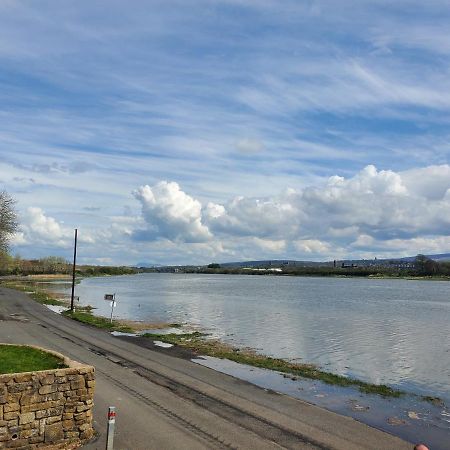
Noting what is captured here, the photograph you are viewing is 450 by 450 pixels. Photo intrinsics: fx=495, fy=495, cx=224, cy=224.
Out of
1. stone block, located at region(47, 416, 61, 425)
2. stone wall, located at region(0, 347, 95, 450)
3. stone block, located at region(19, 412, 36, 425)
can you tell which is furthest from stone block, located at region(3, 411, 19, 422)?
stone block, located at region(47, 416, 61, 425)

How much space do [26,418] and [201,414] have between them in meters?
6.15

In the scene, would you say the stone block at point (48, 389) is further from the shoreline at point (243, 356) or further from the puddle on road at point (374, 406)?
the shoreline at point (243, 356)

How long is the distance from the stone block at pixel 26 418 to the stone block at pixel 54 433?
48cm

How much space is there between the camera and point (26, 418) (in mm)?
11562

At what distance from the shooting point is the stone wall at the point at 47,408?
1129cm

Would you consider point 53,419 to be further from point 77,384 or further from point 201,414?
point 201,414

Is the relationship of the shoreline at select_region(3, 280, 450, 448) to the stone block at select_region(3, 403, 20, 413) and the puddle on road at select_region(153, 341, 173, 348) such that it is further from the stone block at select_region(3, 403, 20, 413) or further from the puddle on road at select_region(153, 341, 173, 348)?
the stone block at select_region(3, 403, 20, 413)

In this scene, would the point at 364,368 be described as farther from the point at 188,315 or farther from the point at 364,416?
the point at 188,315

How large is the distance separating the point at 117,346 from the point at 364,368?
14.6 meters

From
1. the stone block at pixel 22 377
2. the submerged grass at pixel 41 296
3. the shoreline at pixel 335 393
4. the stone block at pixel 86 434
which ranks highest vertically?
the stone block at pixel 22 377

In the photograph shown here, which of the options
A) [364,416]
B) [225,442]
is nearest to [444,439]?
[364,416]

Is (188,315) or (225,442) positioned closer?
(225,442)

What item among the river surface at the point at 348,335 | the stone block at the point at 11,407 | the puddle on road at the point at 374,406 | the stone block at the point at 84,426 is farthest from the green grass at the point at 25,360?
the river surface at the point at 348,335

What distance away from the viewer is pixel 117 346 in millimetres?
30031
